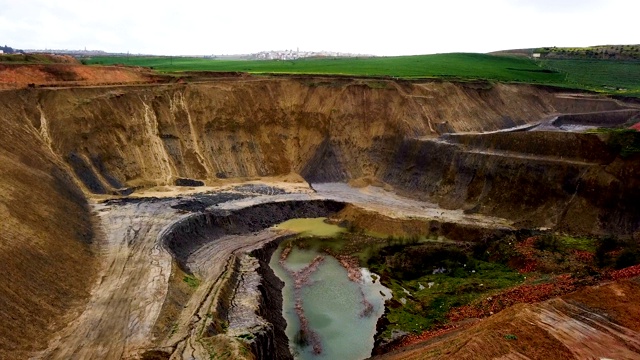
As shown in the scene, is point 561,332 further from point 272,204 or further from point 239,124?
point 239,124

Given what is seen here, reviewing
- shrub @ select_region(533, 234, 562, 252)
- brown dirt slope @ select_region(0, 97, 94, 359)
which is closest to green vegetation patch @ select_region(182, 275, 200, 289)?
brown dirt slope @ select_region(0, 97, 94, 359)

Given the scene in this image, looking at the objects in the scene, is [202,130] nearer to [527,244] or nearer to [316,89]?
[316,89]

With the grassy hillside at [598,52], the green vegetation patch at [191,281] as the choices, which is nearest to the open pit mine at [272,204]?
the green vegetation patch at [191,281]

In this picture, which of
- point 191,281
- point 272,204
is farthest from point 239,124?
point 191,281

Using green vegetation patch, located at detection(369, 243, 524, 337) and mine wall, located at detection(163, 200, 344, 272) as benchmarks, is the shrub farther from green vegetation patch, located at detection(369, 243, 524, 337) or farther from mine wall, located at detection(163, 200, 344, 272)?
mine wall, located at detection(163, 200, 344, 272)

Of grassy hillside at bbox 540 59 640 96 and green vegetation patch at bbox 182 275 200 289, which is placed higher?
grassy hillside at bbox 540 59 640 96

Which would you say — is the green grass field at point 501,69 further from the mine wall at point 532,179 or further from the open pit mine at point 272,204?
the mine wall at point 532,179

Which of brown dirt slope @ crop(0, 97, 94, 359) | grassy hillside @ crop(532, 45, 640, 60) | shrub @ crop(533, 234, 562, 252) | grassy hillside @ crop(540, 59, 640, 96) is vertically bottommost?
shrub @ crop(533, 234, 562, 252)
